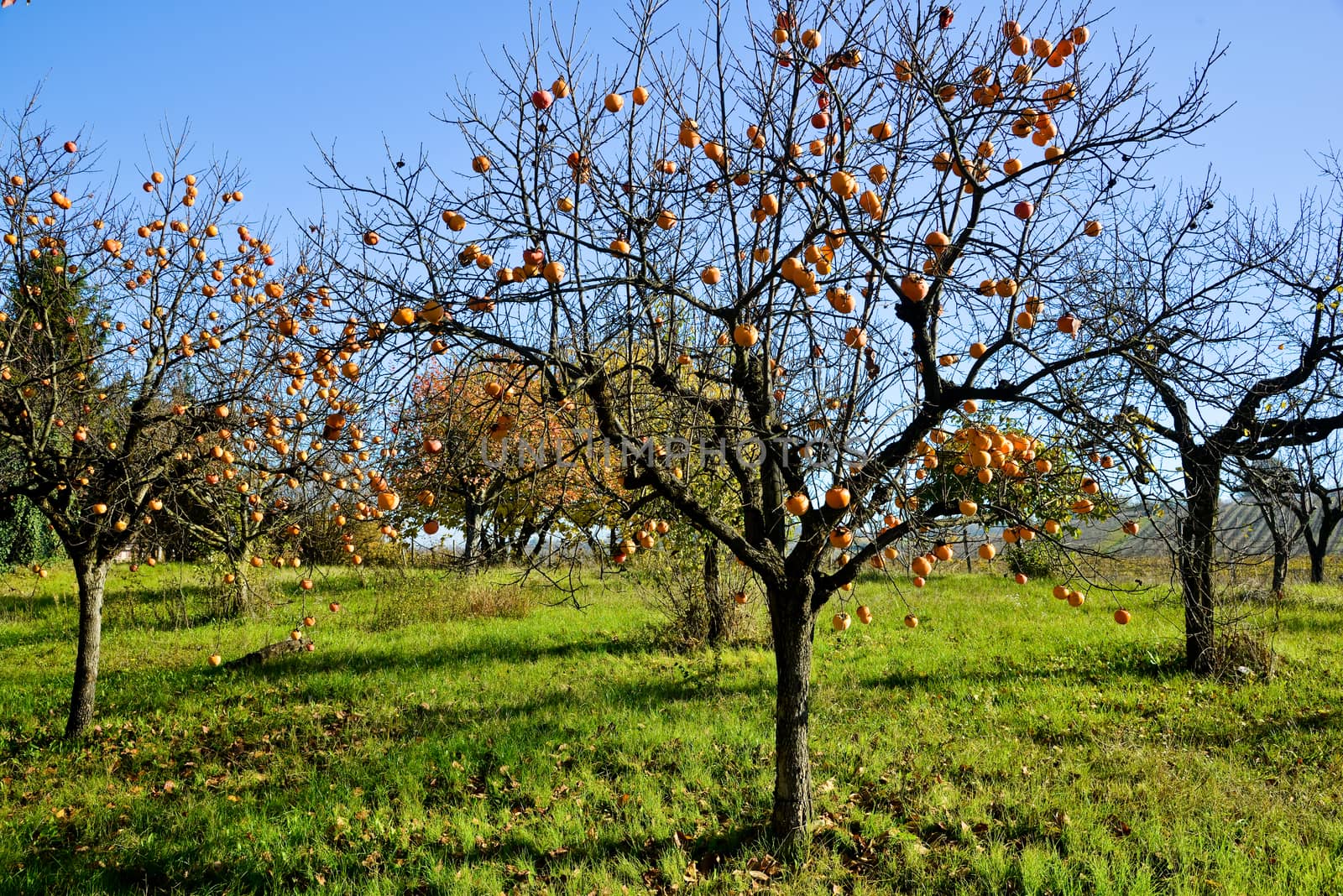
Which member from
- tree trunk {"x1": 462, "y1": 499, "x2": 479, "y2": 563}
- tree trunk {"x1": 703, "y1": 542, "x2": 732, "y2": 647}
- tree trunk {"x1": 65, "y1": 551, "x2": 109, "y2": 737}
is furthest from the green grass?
tree trunk {"x1": 462, "y1": 499, "x2": 479, "y2": 563}

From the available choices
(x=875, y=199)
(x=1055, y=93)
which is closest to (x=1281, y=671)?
(x=1055, y=93)

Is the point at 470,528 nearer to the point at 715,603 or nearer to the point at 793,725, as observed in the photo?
the point at 715,603

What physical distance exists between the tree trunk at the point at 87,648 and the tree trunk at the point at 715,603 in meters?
5.99

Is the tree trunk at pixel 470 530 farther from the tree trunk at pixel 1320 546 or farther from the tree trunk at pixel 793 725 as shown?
the tree trunk at pixel 1320 546

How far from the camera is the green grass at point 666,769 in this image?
154 inches

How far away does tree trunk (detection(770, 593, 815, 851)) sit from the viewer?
3.99 meters

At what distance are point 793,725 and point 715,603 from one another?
4870mm

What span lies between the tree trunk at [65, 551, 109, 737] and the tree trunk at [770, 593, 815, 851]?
233 inches

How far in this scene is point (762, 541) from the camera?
13.4ft

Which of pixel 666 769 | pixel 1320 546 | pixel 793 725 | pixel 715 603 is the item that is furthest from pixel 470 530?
pixel 1320 546

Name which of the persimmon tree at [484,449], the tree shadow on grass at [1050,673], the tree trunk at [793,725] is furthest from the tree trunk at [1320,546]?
the persimmon tree at [484,449]

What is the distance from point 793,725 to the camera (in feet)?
13.1

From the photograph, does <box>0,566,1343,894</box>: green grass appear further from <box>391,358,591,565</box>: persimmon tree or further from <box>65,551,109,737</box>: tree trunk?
<box>391,358,591,565</box>: persimmon tree

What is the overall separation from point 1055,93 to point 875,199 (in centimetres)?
108
